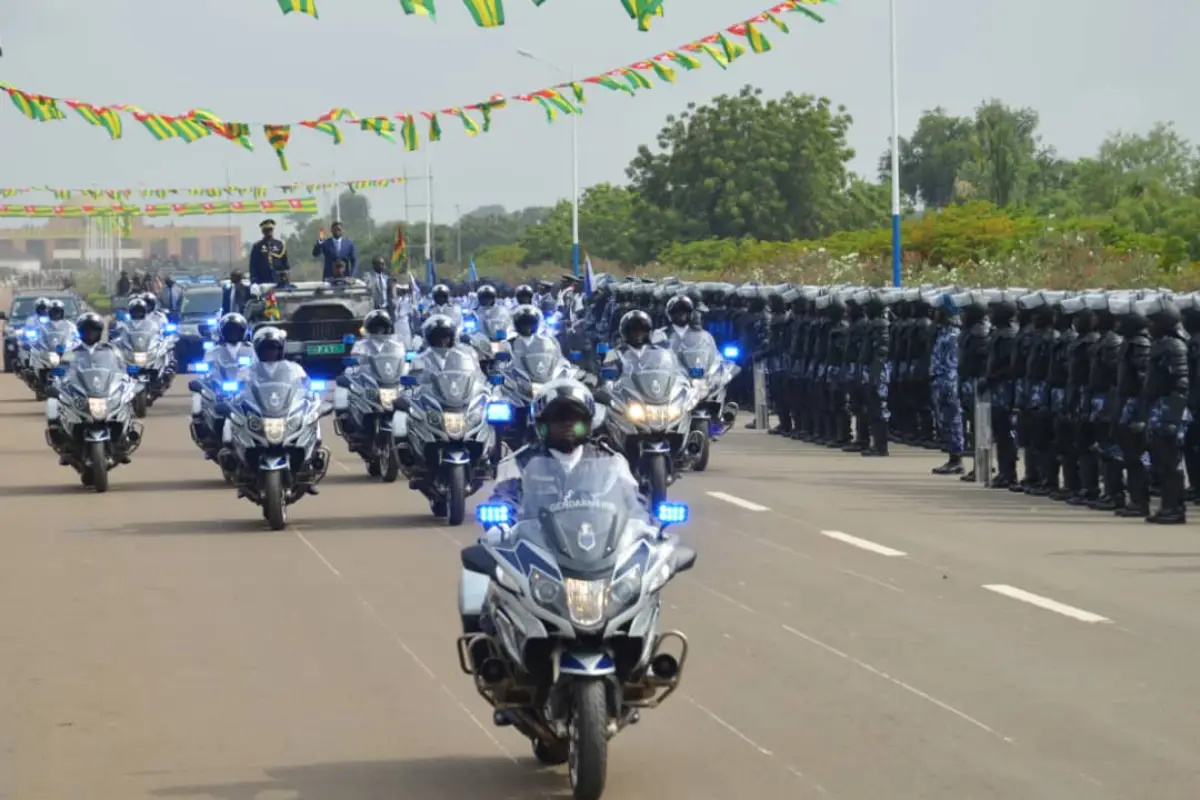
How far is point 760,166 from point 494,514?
243 ft

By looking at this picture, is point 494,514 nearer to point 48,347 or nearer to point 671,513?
point 671,513

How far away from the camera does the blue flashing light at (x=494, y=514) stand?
834 cm

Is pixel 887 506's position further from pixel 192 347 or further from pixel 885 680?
pixel 192 347

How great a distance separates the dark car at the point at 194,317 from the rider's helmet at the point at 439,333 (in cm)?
1962

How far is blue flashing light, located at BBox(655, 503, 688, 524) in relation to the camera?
27.6ft

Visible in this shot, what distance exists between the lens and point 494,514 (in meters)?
8.34

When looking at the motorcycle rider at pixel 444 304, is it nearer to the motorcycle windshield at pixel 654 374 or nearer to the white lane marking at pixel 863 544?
the motorcycle windshield at pixel 654 374

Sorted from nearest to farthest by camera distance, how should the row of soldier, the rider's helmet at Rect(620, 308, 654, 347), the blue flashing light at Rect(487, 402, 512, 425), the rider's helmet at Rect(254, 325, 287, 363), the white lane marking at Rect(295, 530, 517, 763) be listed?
the white lane marking at Rect(295, 530, 517, 763)
the blue flashing light at Rect(487, 402, 512, 425)
the row of soldier
the rider's helmet at Rect(254, 325, 287, 363)
the rider's helmet at Rect(620, 308, 654, 347)

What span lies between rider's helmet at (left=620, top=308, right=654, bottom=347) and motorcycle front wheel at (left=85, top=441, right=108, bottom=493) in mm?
4952

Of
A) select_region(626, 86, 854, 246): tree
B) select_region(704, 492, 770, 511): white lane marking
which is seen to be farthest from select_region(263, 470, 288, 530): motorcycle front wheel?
select_region(626, 86, 854, 246): tree

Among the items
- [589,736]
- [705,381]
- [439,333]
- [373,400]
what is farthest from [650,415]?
[589,736]

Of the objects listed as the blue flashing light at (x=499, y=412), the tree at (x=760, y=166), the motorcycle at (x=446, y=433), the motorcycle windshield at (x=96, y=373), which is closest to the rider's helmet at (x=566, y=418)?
the blue flashing light at (x=499, y=412)

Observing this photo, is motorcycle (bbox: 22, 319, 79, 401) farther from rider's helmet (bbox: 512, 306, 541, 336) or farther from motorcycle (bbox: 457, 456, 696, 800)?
motorcycle (bbox: 457, 456, 696, 800)

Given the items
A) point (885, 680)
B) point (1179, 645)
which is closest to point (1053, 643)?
point (1179, 645)
